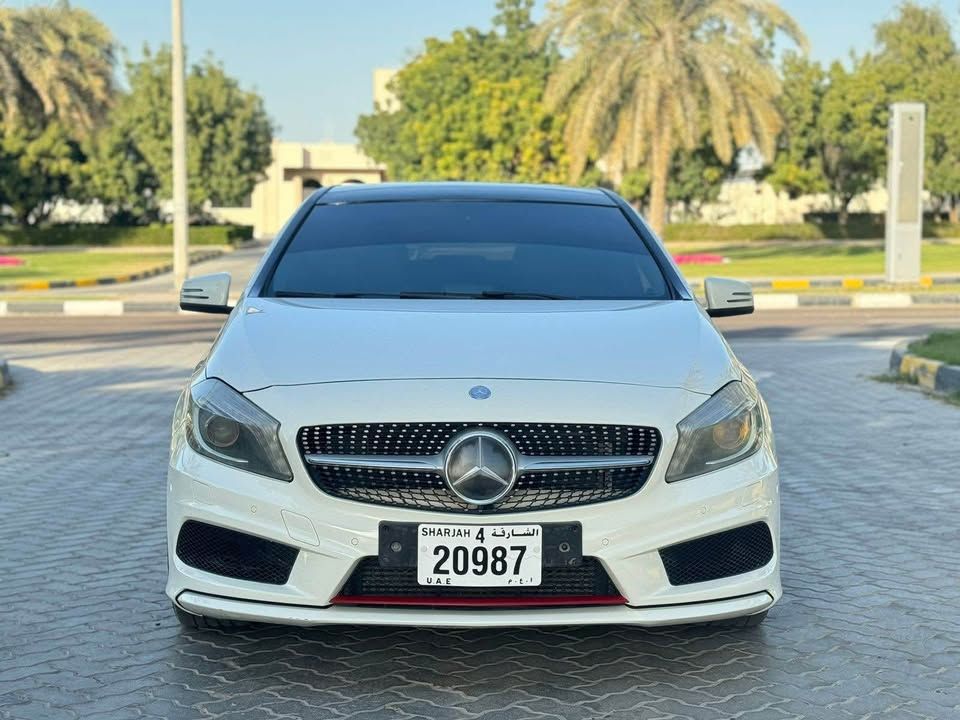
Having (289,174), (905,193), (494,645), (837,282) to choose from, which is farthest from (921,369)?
(289,174)

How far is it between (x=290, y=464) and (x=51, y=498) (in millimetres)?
3426

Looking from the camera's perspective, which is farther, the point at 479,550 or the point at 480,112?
the point at 480,112

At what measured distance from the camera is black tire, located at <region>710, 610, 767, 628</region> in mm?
4352

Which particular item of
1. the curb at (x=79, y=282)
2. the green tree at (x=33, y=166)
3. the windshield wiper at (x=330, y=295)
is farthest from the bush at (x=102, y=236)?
the windshield wiper at (x=330, y=295)

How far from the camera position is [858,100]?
195 feet

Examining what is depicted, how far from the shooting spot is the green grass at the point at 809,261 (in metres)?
31.8

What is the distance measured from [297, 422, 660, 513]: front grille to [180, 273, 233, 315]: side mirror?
175cm

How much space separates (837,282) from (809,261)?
11.5 m

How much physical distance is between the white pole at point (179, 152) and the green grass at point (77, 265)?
15.7ft

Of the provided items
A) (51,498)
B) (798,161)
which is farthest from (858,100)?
(51,498)

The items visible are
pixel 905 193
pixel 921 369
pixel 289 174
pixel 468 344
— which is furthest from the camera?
pixel 289 174

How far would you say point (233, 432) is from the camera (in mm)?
3898

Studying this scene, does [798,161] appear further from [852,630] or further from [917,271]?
[852,630]

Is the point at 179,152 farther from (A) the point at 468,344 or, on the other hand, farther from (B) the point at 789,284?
(A) the point at 468,344
